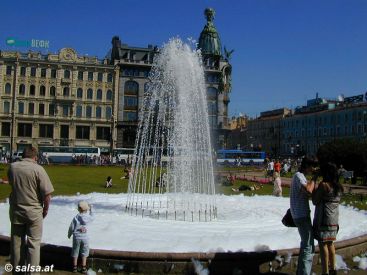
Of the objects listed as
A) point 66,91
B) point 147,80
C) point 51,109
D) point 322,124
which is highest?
point 147,80

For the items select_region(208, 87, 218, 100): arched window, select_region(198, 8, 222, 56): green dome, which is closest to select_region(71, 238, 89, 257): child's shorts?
select_region(208, 87, 218, 100): arched window

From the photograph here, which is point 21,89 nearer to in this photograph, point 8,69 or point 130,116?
point 8,69

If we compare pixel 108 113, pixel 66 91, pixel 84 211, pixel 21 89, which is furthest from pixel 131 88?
pixel 84 211

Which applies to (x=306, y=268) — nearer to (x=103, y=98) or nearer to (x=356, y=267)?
(x=356, y=267)

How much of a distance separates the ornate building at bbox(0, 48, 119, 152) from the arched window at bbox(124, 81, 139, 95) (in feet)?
7.50

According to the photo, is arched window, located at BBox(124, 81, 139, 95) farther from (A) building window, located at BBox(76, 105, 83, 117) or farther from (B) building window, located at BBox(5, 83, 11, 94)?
(B) building window, located at BBox(5, 83, 11, 94)

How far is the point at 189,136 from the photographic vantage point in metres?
16.6

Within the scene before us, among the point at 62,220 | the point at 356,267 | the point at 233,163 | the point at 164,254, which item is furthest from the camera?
the point at 233,163

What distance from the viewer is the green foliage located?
37.9 m

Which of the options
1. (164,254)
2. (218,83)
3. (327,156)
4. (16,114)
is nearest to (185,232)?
(164,254)

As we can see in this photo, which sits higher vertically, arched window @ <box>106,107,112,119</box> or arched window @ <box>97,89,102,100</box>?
arched window @ <box>97,89,102,100</box>

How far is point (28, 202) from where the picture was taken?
6727 mm

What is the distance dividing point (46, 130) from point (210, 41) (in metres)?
35.5

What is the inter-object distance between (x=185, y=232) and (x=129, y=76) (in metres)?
74.6
